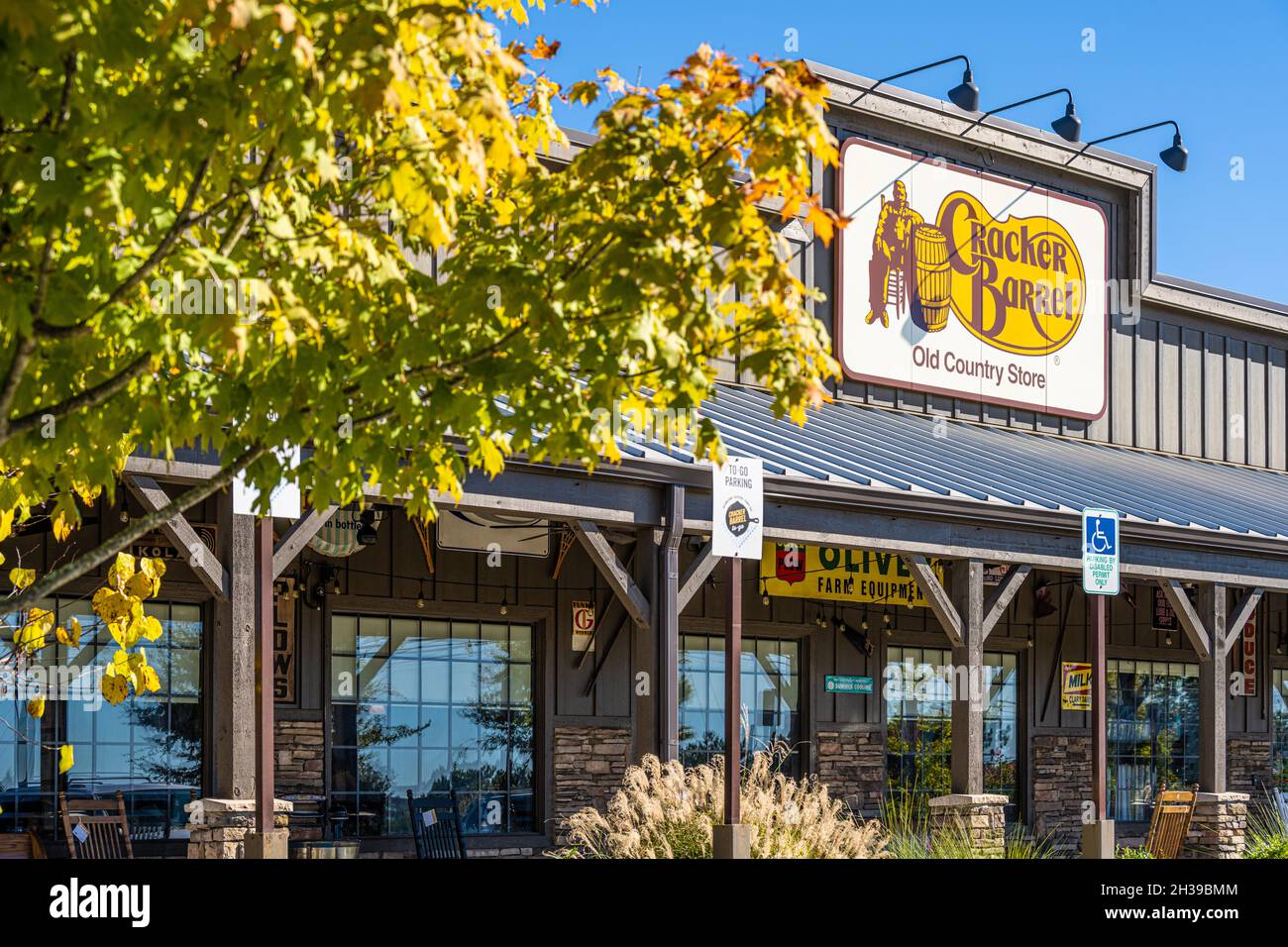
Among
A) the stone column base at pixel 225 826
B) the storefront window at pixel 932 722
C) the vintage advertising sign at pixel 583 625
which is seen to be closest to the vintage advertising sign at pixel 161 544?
the stone column base at pixel 225 826

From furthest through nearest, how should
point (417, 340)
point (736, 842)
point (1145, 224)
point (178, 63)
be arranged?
point (1145, 224) < point (736, 842) < point (417, 340) < point (178, 63)

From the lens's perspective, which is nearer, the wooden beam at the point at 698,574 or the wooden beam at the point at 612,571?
the wooden beam at the point at 612,571

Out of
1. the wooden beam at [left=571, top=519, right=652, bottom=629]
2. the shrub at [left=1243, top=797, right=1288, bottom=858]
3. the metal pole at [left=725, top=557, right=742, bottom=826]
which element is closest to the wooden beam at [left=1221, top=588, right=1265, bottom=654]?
the shrub at [left=1243, top=797, right=1288, bottom=858]

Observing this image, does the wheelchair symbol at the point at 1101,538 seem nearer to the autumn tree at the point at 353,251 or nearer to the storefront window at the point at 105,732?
the storefront window at the point at 105,732

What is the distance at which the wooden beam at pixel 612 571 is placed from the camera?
40.9 ft

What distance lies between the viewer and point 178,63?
5.03m

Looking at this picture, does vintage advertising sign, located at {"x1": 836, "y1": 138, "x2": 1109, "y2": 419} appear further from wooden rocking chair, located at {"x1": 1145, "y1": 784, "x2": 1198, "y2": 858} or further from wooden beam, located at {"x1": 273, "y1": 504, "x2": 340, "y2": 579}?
wooden beam, located at {"x1": 273, "y1": 504, "x2": 340, "y2": 579}

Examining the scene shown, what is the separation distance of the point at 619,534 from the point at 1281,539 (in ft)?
25.4

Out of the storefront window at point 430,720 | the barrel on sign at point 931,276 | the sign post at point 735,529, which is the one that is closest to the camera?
the sign post at point 735,529

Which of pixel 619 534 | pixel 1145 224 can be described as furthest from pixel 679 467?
pixel 1145 224

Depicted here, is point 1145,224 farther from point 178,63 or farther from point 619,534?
point 178,63

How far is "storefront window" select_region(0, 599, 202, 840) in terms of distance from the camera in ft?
43.3

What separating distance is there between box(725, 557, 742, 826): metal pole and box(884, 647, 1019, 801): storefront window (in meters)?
7.21

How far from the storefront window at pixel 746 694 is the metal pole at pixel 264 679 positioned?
7.43m
